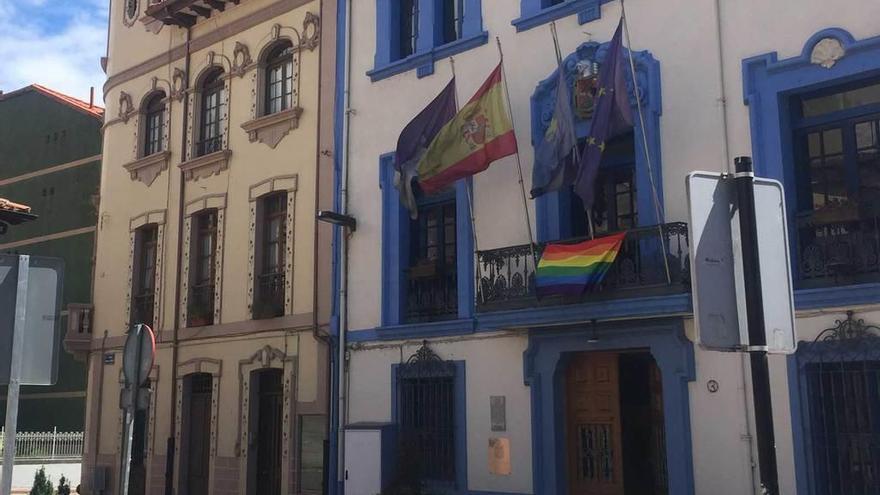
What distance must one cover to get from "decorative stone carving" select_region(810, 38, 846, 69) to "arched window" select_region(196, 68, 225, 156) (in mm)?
12039

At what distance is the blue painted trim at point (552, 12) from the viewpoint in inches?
532

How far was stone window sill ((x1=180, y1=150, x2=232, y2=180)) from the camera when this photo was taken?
62.6 ft

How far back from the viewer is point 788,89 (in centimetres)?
1155

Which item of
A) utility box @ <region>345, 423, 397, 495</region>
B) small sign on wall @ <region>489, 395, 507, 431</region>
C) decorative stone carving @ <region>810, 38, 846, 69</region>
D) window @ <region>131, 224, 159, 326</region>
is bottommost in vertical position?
utility box @ <region>345, 423, 397, 495</region>

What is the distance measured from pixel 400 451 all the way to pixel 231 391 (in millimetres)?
5015

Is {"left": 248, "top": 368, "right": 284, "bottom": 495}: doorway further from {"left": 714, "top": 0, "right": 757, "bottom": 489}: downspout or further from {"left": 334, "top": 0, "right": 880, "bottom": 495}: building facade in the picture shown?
{"left": 714, "top": 0, "right": 757, "bottom": 489}: downspout

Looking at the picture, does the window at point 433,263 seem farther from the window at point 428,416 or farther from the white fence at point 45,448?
the white fence at point 45,448

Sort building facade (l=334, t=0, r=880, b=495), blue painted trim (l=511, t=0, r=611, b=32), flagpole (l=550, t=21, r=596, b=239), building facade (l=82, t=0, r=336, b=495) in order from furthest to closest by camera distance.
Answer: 1. building facade (l=82, t=0, r=336, b=495)
2. blue painted trim (l=511, t=0, r=611, b=32)
3. flagpole (l=550, t=21, r=596, b=239)
4. building facade (l=334, t=0, r=880, b=495)

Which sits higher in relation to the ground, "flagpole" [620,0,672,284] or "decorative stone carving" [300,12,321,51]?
"decorative stone carving" [300,12,321,51]

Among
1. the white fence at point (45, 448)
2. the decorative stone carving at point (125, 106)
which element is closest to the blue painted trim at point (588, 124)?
the decorative stone carving at point (125, 106)

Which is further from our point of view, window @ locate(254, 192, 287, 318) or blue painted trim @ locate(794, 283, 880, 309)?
window @ locate(254, 192, 287, 318)

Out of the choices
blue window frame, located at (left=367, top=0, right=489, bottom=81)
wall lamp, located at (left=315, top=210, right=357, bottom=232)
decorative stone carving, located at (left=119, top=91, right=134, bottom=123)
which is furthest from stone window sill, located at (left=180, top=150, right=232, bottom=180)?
blue window frame, located at (left=367, top=0, right=489, bottom=81)

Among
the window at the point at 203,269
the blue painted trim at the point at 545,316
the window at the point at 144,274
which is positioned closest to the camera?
the blue painted trim at the point at 545,316

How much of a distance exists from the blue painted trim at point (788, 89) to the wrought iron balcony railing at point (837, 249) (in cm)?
15
